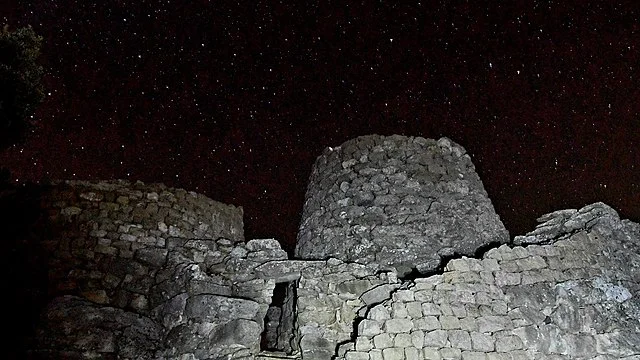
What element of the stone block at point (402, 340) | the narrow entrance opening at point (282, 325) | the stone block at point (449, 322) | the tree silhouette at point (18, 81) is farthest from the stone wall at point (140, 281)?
the stone block at point (449, 322)

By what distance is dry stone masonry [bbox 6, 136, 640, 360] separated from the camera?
5176 millimetres

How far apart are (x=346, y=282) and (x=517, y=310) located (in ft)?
6.61

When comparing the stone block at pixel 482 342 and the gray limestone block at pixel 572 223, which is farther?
the gray limestone block at pixel 572 223

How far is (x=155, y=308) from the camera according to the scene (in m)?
6.04

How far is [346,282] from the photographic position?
19.3ft

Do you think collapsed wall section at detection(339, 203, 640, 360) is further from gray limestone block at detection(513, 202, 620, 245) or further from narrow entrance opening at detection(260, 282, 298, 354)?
narrow entrance opening at detection(260, 282, 298, 354)

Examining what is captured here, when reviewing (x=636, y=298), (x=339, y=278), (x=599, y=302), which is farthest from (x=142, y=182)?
(x=636, y=298)

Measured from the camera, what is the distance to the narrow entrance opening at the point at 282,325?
6.21m

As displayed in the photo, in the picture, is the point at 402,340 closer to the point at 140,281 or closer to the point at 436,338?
the point at 436,338

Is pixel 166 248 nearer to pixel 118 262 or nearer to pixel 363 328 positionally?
pixel 118 262

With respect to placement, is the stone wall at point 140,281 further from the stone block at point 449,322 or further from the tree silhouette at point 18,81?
the stone block at point 449,322

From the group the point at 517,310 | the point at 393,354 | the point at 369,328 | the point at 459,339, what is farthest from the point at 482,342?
the point at 369,328

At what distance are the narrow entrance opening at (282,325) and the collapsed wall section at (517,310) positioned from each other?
4.15ft

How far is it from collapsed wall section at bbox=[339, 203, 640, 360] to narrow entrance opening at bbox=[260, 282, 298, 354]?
1266 millimetres
